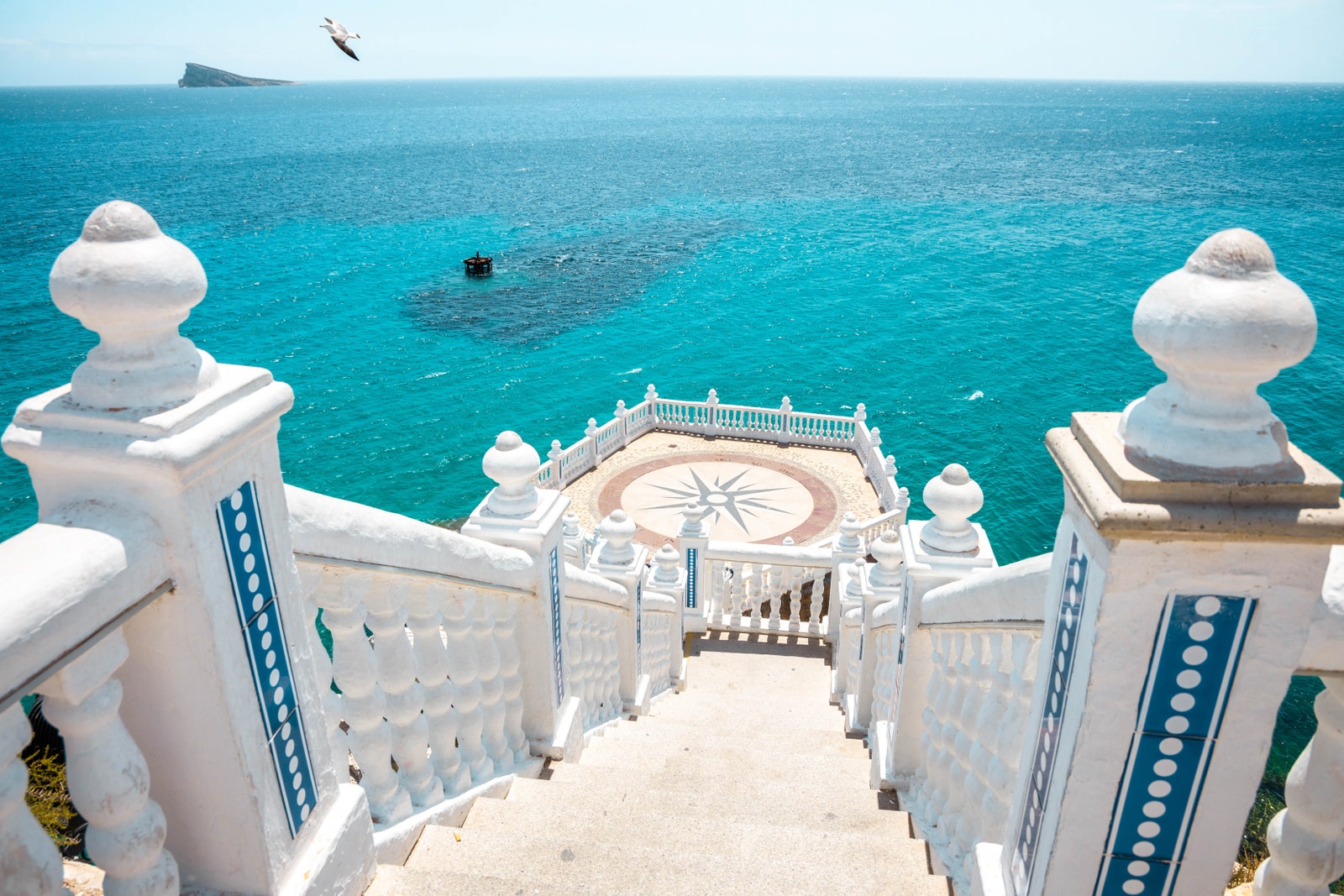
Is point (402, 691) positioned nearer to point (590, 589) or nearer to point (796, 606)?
point (590, 589)

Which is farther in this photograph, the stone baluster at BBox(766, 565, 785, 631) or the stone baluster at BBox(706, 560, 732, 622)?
the stone baluster at BBox(706, 560, 732, 622)

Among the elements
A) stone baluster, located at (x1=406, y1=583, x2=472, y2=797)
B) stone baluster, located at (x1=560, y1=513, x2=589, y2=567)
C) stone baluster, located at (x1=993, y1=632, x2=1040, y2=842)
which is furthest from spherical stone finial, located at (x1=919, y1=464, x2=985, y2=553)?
stone baluster, located at (x1=560, y1=513, x2=589, y2=567)

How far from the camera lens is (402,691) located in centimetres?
315

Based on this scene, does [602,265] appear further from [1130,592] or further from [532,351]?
[1130,592]

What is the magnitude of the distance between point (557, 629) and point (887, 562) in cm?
262

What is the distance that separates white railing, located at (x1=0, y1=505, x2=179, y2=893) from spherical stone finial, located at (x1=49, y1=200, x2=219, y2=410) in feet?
0.88

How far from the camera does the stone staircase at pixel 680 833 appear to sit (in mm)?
3232

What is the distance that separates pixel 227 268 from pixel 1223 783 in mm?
58129

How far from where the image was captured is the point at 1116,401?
1228 inches

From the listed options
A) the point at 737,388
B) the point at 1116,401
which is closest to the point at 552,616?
the point at 737,388

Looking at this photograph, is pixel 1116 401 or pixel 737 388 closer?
pixel 1116 401

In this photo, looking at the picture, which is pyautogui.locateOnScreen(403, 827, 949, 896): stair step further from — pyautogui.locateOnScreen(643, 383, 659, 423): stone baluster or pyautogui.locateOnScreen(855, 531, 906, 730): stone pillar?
pyautogui.locateOnScreen(643, 383, 659, 423): stone baluster

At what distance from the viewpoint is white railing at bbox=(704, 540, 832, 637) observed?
9.47m

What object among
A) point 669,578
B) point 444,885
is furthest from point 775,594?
point 444,885
